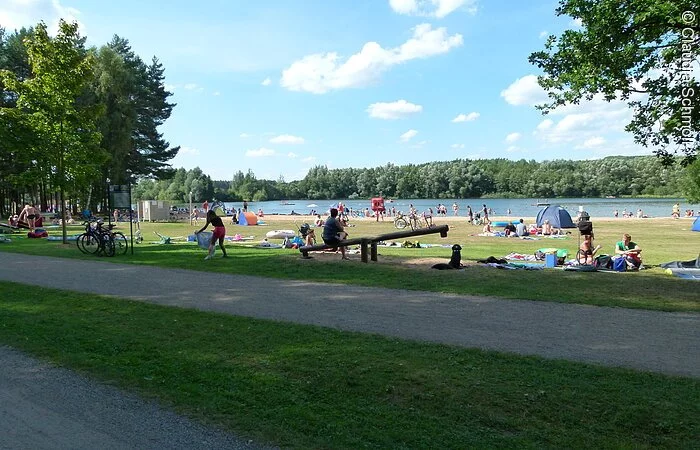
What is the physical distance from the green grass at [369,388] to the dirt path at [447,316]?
61 cm

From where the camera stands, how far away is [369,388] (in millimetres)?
4691

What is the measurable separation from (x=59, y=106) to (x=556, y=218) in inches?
1023

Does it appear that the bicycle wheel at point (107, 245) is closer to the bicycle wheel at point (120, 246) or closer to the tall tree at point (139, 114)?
the bicycle wheel at point (120, 246)

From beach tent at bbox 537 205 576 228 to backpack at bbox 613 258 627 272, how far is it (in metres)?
17.9

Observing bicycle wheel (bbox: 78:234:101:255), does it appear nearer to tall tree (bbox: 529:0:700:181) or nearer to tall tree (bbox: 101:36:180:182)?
tall tree (bbox: 529:0:700:181)

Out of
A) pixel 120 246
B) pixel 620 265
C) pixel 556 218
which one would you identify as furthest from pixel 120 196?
pixel 556 218

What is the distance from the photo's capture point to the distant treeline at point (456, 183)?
393 ft

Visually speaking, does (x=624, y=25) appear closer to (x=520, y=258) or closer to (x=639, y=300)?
(x=639, y=300)

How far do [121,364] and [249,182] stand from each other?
17659 centimetres

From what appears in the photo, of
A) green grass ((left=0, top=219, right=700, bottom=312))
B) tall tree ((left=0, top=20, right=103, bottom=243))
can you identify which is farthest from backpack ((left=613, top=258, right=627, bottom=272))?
tall tree ((left=0, top=20, right=103, bottom=243))

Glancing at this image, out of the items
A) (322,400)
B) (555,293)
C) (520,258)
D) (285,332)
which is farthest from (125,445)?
(520,258)

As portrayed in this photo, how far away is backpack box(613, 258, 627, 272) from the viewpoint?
1359 cm

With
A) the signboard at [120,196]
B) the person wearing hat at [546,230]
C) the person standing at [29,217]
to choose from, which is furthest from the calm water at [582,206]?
the signboard at [120,196]

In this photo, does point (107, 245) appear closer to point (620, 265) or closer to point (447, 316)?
point (447, 316)
